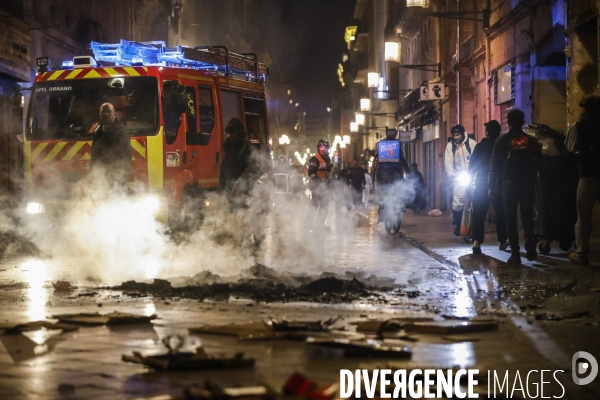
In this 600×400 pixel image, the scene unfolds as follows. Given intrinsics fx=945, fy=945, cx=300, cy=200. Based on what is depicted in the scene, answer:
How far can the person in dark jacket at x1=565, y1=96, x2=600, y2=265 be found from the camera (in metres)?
10.7

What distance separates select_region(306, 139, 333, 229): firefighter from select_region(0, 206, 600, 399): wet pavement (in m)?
3.53

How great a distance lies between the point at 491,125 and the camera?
1364cm

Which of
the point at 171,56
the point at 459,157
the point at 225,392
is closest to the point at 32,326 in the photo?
the point at 225,392

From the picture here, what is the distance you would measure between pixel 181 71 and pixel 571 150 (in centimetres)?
636

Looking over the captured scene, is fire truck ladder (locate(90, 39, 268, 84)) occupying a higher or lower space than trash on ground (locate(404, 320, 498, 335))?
higher

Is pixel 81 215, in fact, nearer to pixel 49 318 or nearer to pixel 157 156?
pixel 157 156

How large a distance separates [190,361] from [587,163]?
686cm

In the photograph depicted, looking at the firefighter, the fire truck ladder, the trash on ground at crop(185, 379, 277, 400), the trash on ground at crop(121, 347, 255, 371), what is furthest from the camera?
the firefighter

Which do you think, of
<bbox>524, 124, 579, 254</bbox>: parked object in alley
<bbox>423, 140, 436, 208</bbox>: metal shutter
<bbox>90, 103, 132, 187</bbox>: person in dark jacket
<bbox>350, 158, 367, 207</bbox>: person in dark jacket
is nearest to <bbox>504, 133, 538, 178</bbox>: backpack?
<bbox>524, 124, 579, 254</bbox>: parked object in alley

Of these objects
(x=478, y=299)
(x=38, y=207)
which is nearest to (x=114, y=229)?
(x=38, y=207)

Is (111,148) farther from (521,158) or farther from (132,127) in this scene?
(521,158)

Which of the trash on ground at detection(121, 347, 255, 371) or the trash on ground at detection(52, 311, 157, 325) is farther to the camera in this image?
the trash on ground at detection(52, 311, 157, 325)

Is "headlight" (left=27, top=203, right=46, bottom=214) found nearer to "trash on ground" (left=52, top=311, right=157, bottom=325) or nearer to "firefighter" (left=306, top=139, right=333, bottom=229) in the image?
"firefighter" (left=306, top=139, right=333, bottom=229)

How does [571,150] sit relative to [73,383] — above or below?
above
